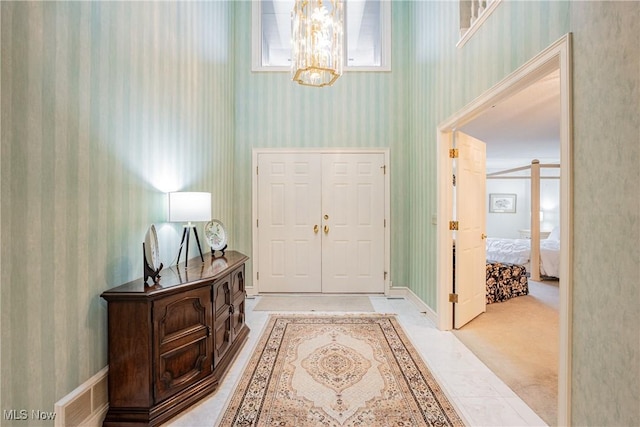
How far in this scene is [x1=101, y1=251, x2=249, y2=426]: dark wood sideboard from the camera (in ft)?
5.28

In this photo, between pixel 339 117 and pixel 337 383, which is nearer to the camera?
pixel 337 383

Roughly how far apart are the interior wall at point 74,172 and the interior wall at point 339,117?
161 cm

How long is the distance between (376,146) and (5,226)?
3.74 m

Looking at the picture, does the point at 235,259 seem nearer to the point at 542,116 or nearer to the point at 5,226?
the point at 5,226

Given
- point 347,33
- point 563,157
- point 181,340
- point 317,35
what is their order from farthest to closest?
point 347,33, point 317,35, point 181,340, point 563,157

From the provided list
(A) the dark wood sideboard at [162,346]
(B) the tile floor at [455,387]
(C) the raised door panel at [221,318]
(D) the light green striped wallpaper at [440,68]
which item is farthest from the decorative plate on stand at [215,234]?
(D) the light green striped wallpaper at [440,68]

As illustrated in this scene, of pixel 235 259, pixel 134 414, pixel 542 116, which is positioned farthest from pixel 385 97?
pixel 134 414

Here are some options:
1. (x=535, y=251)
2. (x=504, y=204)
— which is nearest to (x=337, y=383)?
(x=535, y=251)

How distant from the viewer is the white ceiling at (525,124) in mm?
3117

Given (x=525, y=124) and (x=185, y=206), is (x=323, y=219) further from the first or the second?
(x=525, y=124)

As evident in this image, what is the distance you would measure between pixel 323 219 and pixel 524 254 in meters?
3.81

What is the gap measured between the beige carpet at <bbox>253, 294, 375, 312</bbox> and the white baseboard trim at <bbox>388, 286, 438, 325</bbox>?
43cm

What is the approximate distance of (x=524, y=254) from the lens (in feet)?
16.8

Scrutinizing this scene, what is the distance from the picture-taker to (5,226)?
1192 millimetres
